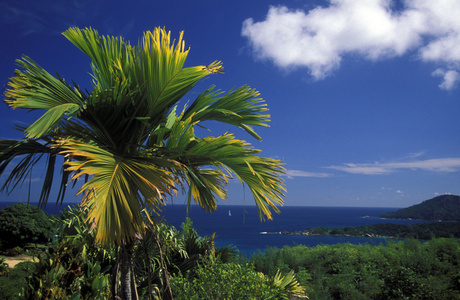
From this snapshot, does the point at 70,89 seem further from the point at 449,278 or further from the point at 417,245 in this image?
the point at 417,245

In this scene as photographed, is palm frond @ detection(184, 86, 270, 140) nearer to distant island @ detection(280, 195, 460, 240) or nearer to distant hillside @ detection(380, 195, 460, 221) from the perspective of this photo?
distant island @ detection(280, 195, 460, 240)

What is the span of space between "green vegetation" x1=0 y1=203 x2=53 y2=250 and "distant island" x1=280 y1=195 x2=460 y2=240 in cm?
1917

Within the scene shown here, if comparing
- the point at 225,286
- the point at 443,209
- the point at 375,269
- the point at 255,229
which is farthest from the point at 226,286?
the point at 255,229

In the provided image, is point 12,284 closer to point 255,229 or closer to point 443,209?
point 443,209

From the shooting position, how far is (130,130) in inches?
115

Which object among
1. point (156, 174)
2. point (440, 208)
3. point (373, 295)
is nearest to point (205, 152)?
point (156, 174)

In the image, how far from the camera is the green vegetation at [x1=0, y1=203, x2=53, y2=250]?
17.7 m

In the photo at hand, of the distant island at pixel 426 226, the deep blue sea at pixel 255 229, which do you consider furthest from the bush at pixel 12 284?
the distant island at pixel 426 226

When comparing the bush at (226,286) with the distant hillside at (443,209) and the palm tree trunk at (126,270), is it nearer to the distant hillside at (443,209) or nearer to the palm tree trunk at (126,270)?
the palm tree trunk at (126,270)

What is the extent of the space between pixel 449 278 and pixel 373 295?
5.92 ft

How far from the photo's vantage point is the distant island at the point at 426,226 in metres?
14.1

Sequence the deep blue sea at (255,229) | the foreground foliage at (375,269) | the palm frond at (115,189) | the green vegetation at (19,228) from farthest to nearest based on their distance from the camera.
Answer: the deep blue sea at (255,229) → the green vegetation at (19,228) → the foreground foliage at (375,269) → the palm frond at (115,189)

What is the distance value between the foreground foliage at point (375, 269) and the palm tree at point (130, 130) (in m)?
4.35

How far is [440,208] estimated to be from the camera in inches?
1249
